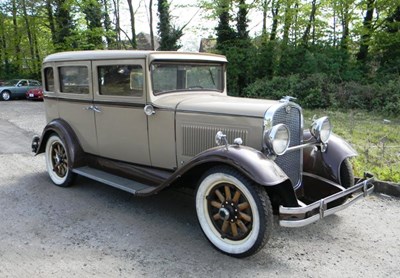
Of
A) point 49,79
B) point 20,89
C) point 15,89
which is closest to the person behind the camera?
point 49,79

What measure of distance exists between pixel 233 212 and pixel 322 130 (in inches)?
57.6

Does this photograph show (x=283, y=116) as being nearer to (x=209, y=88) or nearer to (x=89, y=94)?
(x=209, y=88)

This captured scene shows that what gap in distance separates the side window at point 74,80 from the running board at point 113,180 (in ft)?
3.36

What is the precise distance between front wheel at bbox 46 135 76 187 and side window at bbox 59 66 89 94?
72 centimetres

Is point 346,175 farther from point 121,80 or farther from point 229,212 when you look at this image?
point 121,80

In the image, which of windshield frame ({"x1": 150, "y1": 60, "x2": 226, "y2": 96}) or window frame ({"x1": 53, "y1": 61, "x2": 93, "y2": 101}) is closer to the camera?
windshield frame ({"x1": 150, "y1": 60, "x2": 226, "y2": 96})

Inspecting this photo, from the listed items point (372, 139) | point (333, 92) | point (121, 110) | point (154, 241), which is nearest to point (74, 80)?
point (121, 110)

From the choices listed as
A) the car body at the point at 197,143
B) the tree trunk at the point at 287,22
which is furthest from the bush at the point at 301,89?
the car body at the point at 197,143

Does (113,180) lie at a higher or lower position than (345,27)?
lower

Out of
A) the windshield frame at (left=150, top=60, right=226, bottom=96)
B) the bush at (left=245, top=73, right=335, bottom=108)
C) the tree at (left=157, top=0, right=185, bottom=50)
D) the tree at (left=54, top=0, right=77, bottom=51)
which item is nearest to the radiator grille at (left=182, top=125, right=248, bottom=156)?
the windshield frame at (left=150, top=60, right=226, bottom=96)

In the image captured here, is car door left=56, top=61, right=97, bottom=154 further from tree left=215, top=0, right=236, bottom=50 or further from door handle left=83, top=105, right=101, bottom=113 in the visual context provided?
tree left=215, top=0, right=236, bottom=50

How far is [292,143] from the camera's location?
12.1ft

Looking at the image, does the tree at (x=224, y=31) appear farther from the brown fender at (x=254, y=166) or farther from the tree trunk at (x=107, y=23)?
the brown fender at (x=254, y=166)

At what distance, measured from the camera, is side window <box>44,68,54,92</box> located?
5255mm
